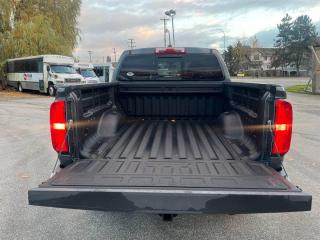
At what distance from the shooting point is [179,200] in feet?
8.68

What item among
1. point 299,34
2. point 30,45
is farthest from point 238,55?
point 30,45

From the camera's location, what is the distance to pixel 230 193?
2648mm

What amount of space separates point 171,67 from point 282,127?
9.09ft

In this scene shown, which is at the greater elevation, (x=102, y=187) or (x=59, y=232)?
(x=102, y=187)

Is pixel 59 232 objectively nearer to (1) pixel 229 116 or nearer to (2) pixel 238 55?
(1) pixel 229 116

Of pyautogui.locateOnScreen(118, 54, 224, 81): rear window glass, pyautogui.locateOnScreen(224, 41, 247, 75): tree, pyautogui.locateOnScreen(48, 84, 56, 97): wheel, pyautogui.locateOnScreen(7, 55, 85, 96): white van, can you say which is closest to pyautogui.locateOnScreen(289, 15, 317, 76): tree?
pyautogui.locateOnScreen(224, 41, 247, 75): tree

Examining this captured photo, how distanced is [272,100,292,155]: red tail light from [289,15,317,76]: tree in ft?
291

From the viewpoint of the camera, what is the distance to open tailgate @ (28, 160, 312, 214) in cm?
263

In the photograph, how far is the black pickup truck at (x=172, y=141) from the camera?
8.77 ft

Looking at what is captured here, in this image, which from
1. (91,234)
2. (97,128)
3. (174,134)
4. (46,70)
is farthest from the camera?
(46,70)

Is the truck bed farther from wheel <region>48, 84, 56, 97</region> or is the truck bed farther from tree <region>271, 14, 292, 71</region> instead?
tree <region>271, 14, 292, 71</region>

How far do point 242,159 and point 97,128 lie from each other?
5.97 feet

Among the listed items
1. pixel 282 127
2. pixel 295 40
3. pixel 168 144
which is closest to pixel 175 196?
pixel 282 127

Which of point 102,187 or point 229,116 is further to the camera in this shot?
point 229,116
